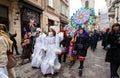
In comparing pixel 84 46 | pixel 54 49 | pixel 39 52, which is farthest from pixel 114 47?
pixel 39 52

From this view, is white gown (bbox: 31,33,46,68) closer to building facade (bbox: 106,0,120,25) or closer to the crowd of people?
the crowd of people

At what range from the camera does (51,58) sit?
22.4ft

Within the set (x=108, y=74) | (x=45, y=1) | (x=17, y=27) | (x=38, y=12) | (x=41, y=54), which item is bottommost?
(x=108, y=74)

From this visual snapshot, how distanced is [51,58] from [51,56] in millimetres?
94

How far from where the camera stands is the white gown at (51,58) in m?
6.70

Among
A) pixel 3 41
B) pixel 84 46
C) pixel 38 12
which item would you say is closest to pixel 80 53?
pixel 84 46

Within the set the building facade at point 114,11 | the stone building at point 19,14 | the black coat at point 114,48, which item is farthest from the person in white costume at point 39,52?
the building facade at point 114,11

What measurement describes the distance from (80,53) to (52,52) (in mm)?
1032

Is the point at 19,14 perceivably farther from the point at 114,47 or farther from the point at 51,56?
the point at 114,47

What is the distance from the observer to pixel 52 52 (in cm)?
693

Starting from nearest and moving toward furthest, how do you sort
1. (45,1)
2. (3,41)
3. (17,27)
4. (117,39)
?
(3,41), (117,39), (17,27), (45,1)

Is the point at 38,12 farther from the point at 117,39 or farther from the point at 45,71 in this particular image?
the point at 117,39

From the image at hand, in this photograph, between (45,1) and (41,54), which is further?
(45,1)

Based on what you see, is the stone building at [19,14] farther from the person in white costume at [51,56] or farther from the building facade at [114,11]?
the building facade at [114,11]
